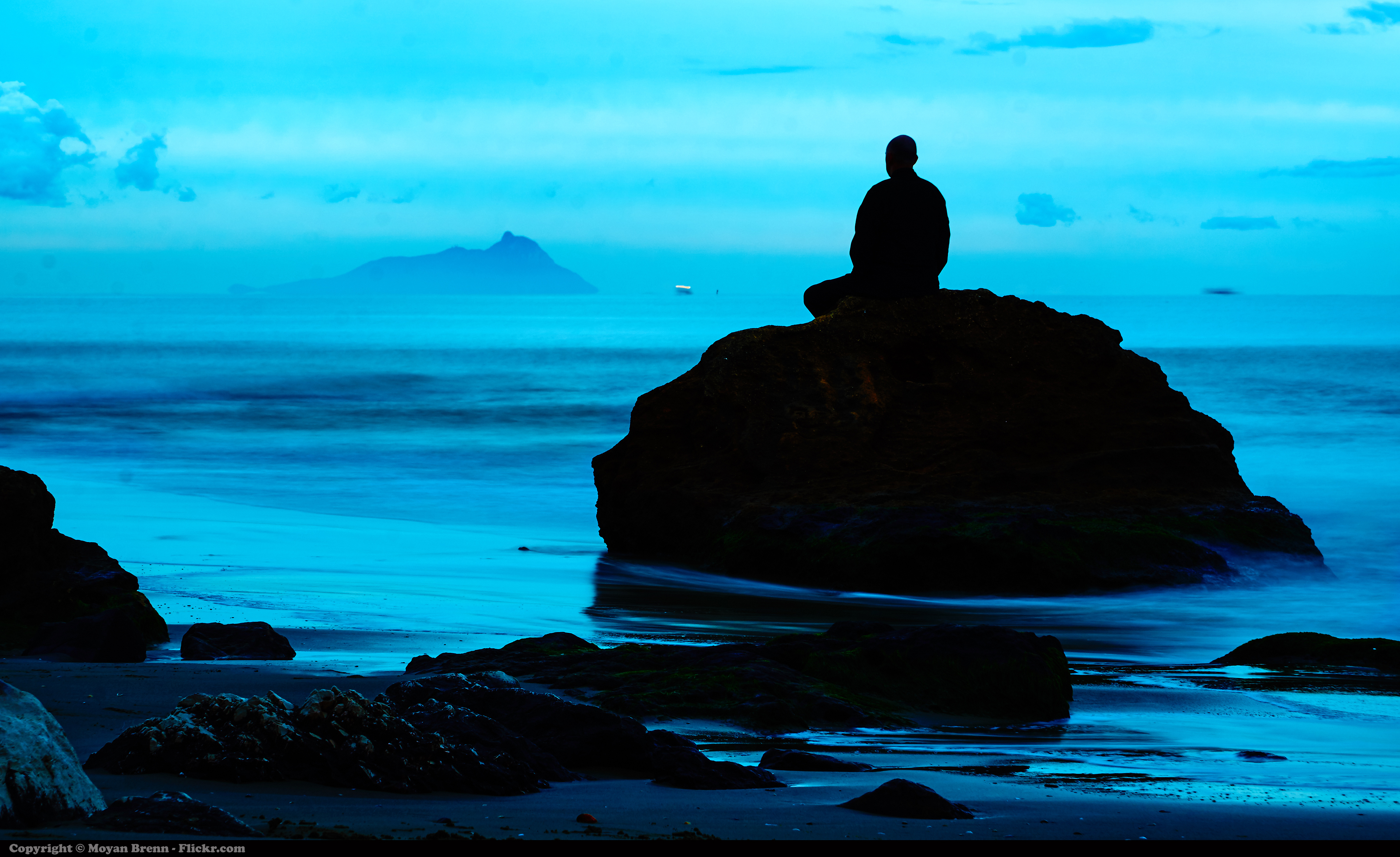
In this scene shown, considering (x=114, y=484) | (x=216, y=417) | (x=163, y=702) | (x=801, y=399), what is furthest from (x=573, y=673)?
(x=216, y=417)

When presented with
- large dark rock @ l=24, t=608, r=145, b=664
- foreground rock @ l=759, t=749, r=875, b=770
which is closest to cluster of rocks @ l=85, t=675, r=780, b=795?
foreground rock @ l=759, t=749, r=875, b=770

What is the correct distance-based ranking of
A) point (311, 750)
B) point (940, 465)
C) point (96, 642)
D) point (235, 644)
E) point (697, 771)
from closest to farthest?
point (311, 750) < point (697, 771) < point (96, 642) < point (235, 644) < point (940, 465)

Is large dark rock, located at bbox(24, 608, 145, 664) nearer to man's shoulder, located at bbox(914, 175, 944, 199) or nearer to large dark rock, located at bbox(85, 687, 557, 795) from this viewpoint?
large dark rock, located at bbox(85, 687, 557, 795)

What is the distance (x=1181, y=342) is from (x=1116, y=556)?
65423 millimetres

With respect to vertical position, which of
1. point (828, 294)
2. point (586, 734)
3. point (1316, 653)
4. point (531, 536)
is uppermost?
point (828, 294)

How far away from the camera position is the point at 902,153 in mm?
12406

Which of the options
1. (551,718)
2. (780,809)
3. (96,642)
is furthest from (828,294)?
(780,809)

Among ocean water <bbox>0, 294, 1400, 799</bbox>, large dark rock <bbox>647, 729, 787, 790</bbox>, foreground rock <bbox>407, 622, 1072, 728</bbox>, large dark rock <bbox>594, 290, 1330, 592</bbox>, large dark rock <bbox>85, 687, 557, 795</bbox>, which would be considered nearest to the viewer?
large dark rock <bbox>85, 687, 557, 795</bbox>

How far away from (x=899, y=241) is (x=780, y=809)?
30.5 feet

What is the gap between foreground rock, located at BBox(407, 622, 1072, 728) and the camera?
4.91 meters

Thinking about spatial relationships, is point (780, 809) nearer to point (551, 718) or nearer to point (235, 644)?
point (551, 718)

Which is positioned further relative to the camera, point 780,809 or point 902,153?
point 902,153

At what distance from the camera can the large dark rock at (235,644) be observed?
602 cm

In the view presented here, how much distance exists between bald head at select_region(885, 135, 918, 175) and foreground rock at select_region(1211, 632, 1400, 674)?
21.5 feet
